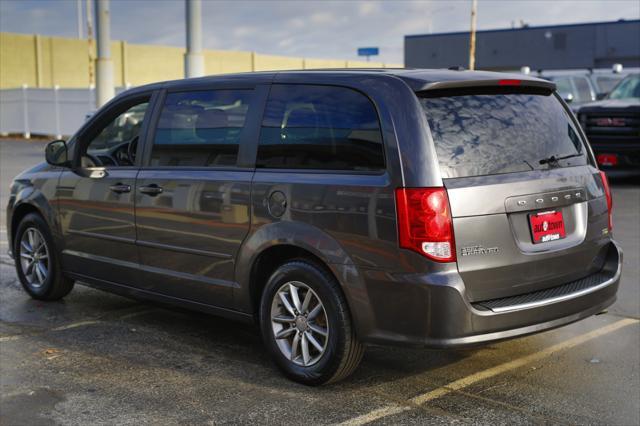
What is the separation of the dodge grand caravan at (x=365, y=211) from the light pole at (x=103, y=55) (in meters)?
19.3

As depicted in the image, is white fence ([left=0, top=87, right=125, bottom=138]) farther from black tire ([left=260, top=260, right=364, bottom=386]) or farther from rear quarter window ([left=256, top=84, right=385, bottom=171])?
black tire ([left=260, top=260, right=364, bottom=386])

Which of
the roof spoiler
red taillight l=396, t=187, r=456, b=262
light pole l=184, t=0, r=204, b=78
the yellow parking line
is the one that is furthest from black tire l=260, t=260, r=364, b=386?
light pole l=184, t=0, r=204, b=78

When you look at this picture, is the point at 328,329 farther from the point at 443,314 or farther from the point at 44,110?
the point at 44,110

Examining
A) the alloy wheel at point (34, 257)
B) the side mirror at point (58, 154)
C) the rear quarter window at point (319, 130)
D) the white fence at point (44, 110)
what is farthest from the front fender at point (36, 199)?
the white fence at point (44, 110)

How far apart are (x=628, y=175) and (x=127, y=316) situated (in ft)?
46.6

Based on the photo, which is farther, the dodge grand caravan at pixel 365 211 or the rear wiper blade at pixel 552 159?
the rear wiper blade at pixel 552 159

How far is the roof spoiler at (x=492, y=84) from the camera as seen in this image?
182 inches

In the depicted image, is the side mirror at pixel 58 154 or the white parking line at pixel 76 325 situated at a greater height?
the side mirror at pixel 58 154

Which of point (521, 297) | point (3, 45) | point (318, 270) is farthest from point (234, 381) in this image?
point (3, 45)

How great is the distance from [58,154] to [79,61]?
50.1 meters

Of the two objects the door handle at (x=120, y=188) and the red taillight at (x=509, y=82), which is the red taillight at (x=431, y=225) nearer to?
the red taillight at (x=509, y=82)

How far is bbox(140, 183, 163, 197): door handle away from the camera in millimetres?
5785

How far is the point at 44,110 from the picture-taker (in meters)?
35.7

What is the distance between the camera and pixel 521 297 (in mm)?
4645
